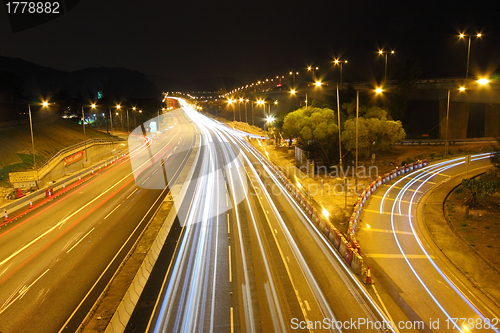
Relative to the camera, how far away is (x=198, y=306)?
1321 centimetres

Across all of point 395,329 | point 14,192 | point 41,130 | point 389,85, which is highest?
point 389,85

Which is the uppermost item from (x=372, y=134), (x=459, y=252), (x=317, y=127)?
(x=317, y=127)

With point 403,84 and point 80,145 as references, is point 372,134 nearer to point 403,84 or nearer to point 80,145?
point 403,84

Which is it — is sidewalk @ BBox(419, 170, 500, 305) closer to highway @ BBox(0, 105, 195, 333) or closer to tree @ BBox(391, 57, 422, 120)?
highway @ BBox(0, 105, 195, 333)

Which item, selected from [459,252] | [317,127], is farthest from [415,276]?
[317,127]

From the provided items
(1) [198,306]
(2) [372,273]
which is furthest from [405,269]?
(1) [198,306]

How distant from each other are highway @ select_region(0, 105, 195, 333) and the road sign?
272 cm

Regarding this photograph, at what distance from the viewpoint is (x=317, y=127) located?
1583 inches

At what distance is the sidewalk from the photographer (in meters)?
14.7

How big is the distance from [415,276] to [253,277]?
7.29 metres

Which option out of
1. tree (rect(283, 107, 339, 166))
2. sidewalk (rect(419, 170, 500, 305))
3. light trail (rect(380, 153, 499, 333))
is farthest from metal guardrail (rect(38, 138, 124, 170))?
sidewalk (rect(419, 170, 500, 305))

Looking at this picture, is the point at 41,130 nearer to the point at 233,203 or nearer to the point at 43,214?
Answer: the point at 43,214

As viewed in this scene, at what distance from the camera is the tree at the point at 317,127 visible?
4009cm

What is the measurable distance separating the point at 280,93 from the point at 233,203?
82.0 m
